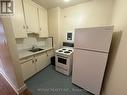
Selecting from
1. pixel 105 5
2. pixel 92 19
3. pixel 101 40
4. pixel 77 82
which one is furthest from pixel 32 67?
pixel 105 5

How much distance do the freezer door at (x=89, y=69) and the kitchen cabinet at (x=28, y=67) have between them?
130 cm

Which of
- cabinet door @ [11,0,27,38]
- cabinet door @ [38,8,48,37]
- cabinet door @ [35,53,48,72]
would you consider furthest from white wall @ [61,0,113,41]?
cabinet door @ [11,0,27,38]

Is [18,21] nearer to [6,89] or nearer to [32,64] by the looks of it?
[32,64]

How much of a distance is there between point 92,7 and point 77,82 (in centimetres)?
228

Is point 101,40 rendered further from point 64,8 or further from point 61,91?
point 64,8

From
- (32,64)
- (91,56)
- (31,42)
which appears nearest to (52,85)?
(32,64)

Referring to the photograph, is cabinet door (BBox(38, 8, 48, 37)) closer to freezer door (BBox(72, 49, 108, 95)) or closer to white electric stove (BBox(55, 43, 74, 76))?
white electric stove (BBox(55, 43, 74, 76))

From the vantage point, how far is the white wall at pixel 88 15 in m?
1.93

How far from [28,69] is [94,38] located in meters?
1.94

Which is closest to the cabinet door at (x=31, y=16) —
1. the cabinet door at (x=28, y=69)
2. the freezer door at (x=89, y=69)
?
the cabinet door at (x=28, y=69)

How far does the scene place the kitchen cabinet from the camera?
1813 millimetres

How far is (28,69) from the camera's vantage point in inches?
77.0

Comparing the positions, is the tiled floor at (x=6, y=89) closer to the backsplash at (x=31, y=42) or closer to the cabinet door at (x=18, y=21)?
the backsplash at (x=31, y=42)

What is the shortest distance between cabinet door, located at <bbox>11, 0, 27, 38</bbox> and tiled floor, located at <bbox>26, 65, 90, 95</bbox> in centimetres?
139
